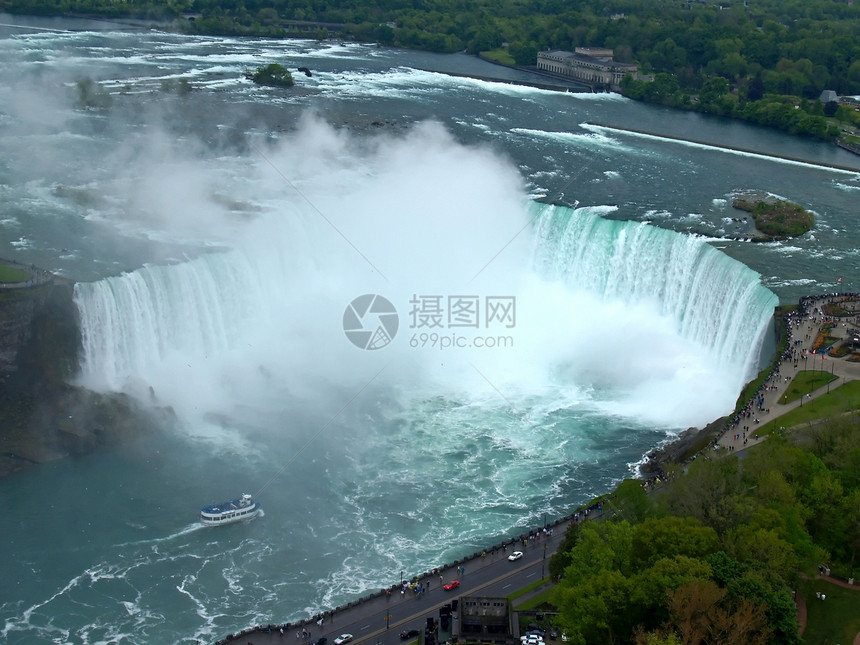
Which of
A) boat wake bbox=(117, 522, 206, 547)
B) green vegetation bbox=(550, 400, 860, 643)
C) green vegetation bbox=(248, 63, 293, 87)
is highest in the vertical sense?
green vegetation bbox=(248, 63, 293, 87)

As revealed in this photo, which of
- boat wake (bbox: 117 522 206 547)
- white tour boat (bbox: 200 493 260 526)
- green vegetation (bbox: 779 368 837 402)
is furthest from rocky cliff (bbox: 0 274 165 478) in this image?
green vegetation (bbox: 779 368 837 402)

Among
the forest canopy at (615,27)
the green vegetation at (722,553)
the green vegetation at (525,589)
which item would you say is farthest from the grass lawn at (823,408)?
the forest canopy at (615,27)

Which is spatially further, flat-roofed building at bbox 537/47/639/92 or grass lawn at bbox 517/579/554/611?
flat-roofed building at bbox 537/47/639/92

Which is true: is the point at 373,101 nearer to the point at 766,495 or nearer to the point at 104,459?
the point at 104,459

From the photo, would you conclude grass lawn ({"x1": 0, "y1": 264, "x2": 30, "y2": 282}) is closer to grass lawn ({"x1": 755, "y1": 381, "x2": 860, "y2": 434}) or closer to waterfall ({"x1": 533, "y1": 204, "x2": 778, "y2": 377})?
waterfall ({"x1": 533, "y1": 204, "x2": 778, "y2": 377})

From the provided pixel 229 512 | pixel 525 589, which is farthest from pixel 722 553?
pixel 229 512

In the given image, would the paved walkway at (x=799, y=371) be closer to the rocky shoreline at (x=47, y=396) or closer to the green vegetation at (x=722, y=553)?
the green vegetation at (x=722, y=553)
